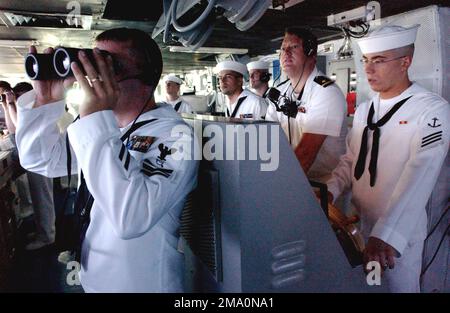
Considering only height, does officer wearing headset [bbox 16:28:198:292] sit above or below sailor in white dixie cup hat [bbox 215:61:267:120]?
below

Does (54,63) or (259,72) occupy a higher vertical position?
(259,72)

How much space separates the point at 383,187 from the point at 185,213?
1.22 metres

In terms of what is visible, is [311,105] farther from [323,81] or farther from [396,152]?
[396,152]

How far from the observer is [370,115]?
200 cm

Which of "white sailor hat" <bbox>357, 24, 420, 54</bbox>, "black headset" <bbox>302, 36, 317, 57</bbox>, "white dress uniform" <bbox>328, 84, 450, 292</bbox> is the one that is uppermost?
"black headset" <bbox>302, 36, 317, 57</bbox>

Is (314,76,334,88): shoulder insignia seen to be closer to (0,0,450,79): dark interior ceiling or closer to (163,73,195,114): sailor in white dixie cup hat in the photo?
(0,0,450,79): dark interior ceiling

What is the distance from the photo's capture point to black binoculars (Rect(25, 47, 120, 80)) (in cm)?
94

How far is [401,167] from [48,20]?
3.95 m

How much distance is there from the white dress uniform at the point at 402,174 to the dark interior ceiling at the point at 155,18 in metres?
1.15

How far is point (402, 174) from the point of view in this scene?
1658mm

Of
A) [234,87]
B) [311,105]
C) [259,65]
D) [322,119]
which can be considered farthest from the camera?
[259,65]

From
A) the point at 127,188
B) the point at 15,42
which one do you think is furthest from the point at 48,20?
the point at 127,188

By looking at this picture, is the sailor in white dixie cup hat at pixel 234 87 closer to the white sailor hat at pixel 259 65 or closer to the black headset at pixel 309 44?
the white sailor hat at pixel 259 65

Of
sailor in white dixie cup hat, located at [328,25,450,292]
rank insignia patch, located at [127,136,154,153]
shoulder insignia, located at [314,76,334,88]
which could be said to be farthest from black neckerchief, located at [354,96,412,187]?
rank insignia patch, located at [127,136,154,153]
